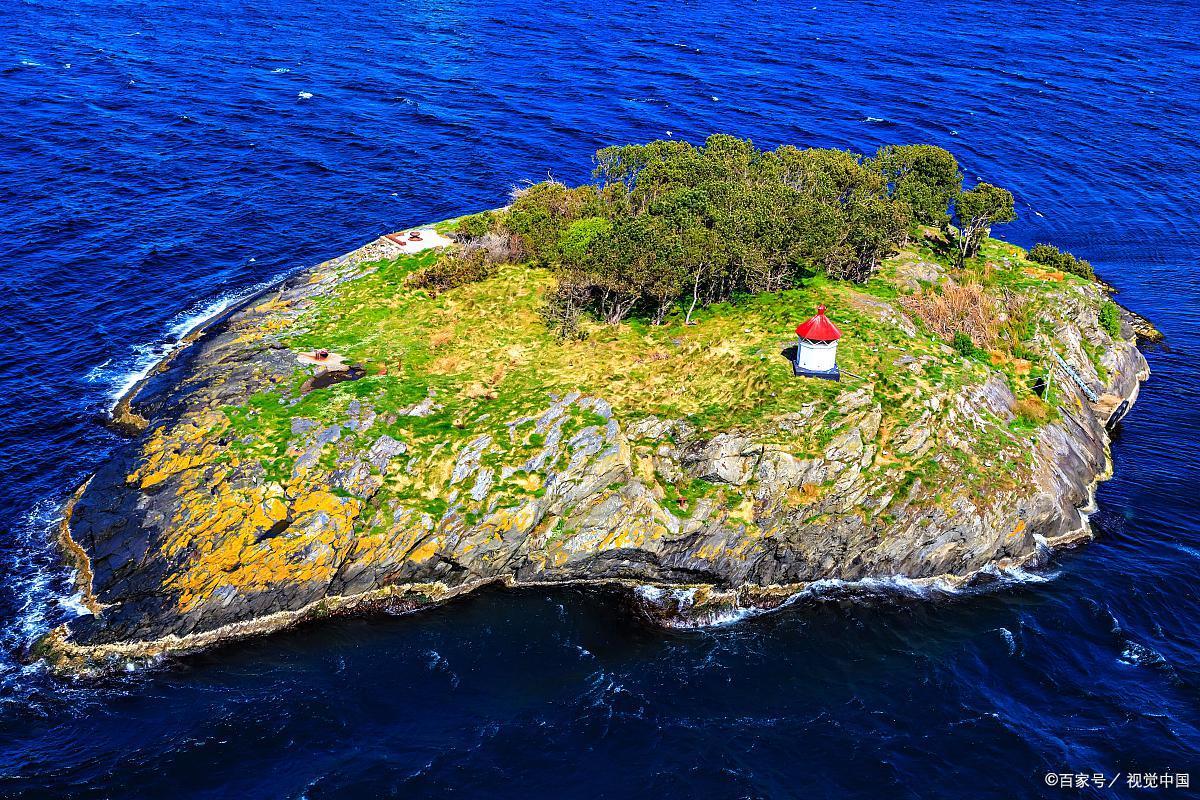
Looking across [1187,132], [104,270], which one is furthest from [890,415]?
[1187,132]

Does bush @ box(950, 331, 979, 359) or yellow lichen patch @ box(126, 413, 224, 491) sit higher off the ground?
bush @ box(950, 331, 979, 359)

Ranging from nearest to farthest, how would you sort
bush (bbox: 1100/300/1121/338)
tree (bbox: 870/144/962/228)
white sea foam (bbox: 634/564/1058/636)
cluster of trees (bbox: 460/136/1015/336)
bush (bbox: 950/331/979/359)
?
white sea foam (bbox: 634/564/1058/636), bush (bbox: 950/331/979/359), cluster of trees (bbox: 460/136/1015/336), bush (bbox: 1100/300/1121/338), tree (bbox: 870/144/962/228)

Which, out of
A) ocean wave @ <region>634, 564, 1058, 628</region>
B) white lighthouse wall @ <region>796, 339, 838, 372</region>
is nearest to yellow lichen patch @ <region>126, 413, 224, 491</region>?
ocean wave @ <region>634, 564, 1058, 628</region>

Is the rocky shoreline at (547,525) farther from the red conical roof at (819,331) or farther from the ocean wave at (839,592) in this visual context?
the red conical roof at (819,331)

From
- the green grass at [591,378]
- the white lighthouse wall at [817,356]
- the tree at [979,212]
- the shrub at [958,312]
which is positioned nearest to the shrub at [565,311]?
the green grass at [591,378]

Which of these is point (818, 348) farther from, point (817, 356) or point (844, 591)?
point (844, 591)

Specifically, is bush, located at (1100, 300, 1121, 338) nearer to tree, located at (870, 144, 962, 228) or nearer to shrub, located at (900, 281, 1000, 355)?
shrub, located at (900, 281, 1000, 355)
